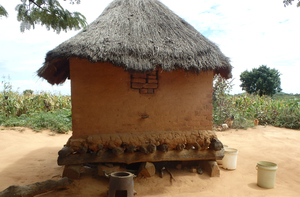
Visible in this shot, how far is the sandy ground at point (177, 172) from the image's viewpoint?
3.52 m

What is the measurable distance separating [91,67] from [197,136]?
247cm

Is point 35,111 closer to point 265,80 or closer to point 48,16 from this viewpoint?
point 48,16

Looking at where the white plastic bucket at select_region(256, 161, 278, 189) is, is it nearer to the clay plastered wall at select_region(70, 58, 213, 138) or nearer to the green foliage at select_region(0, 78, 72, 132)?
the clay plastered wall at select_region(70, 58, 213, 138)

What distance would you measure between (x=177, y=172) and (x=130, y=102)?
5.60 ft

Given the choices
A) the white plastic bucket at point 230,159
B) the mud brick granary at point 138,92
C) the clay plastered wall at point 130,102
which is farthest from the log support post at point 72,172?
the white plastic bucket at point 230,159

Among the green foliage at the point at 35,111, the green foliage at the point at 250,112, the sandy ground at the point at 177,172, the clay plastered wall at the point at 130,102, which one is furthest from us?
the green foliage at the point at 250,112

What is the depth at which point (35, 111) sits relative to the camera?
9.40m

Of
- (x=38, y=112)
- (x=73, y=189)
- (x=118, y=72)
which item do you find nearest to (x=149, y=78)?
(x=118, y=72)

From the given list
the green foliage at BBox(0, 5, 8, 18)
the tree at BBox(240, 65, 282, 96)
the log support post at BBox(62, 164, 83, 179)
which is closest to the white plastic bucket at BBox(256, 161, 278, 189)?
the log support post at BBox(62, 164, 83, 179)

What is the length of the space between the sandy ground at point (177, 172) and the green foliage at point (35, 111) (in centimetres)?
69

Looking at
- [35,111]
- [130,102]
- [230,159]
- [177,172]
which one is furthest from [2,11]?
[35,111]

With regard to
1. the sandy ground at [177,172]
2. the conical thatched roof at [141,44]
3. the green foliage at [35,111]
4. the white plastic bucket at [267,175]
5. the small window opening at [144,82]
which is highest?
the conical thatched roof at [141,44]

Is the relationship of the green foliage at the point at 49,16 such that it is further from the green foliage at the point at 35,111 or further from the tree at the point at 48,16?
the green foliage at the point at 35,111

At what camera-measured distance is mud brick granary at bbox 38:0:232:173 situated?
3637mm
